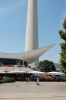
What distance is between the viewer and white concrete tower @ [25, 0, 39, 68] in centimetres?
10850

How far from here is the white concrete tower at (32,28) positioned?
10850 cm

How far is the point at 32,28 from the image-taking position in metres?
109

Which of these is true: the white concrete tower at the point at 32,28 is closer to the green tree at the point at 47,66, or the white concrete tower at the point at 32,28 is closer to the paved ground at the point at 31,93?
the green tree at the point at 47,66

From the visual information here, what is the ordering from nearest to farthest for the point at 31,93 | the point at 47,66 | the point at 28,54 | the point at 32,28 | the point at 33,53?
the point at 31,93 < the point at 28,54 < the point at 33,53 < the point at 32,28 < the point at 47,66

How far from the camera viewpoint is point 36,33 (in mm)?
110000

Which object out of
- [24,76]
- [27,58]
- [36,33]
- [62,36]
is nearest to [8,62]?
[27,58]

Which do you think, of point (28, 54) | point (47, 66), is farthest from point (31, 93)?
point (47, 66)

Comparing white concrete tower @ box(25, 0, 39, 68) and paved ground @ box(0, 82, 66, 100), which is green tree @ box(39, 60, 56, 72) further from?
paved ground @ box(0, 82, 66, 100)

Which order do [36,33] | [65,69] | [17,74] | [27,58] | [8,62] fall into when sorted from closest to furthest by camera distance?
[65,69]
[17,74]
[8,62]
[27,58]
[36,33]

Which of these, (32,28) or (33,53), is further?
(32,28)

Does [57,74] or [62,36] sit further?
[57,74]

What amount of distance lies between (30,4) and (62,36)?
72.9m

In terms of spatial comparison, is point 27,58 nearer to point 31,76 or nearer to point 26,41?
point 26,41

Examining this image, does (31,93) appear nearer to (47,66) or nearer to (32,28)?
(32,28)
